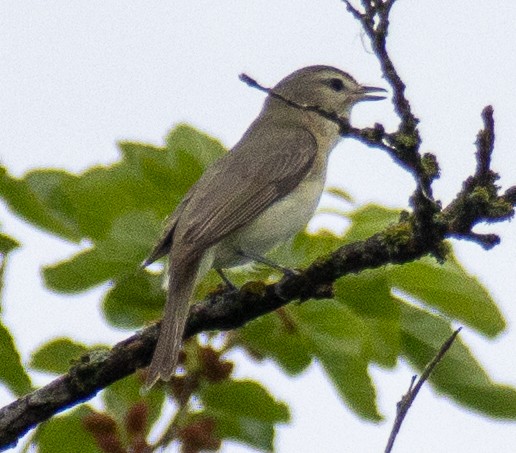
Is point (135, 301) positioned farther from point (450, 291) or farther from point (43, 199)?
point (450, 291)

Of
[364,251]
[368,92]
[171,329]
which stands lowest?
[171,329]

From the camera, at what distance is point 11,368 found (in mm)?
3479

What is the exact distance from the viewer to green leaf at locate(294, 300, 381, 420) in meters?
3.67

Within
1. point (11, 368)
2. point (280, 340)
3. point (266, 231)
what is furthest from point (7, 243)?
point (266, 231)

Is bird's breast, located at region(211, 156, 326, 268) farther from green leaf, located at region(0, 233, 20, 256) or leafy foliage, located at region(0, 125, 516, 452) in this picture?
green leaf, located at region(0, 233, 20, 256)

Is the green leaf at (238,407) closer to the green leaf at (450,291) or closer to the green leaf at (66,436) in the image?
the green leaf at (66,436)

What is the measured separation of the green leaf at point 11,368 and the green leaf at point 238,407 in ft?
1.99

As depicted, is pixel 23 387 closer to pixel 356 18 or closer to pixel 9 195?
pixel 9 195

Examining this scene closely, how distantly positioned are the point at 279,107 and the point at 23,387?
4.37 m

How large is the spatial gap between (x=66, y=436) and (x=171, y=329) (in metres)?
0.57

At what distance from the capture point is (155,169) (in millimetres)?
3871

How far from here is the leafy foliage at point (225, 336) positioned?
3588mm

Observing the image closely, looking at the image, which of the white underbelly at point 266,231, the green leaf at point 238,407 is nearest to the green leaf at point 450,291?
the green leaf at point 238,407

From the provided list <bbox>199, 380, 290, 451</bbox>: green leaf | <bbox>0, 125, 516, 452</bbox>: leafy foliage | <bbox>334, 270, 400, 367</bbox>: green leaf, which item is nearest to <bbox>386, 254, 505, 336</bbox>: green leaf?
<bbox>0, 125, 516, 452</bbox>: leafy foliage
